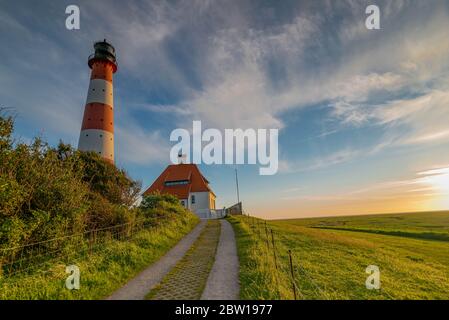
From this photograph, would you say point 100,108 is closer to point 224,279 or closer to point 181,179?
point 181,179

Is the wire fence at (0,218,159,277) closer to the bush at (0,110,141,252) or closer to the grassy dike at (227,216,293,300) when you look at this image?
the bush at (0,110,141,252)

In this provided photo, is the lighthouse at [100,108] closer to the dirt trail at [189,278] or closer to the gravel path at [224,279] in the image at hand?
the dirt trail at [189,278]

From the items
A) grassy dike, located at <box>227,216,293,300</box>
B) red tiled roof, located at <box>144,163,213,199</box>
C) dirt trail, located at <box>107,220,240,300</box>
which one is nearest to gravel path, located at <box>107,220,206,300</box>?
dirt trail, located at <box>107,220,240,300</box>

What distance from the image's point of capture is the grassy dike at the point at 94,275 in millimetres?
5949

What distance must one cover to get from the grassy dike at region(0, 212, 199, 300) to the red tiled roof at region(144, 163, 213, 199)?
88.0 ft

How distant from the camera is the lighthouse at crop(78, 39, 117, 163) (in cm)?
2250

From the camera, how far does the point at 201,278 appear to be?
740 centimetres

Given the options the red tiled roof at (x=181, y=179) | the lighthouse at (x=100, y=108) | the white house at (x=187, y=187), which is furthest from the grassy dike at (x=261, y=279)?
the red tiled roof at (x=181, y=179)

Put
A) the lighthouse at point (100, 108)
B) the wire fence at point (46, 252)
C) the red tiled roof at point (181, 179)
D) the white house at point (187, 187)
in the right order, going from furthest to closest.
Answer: the red tiled roof at point (181, 179) < the white house at point (187, 187) < the lighthouse at point (100, 108) < the wire fence at point (46, 252)

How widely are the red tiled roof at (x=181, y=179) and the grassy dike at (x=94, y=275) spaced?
26815mm

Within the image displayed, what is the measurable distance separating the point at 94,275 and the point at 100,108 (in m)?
20.3

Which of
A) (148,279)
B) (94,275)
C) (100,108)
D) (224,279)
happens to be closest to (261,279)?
(224,279)
